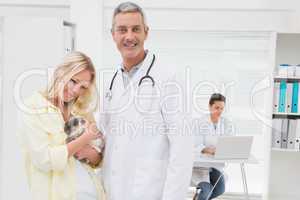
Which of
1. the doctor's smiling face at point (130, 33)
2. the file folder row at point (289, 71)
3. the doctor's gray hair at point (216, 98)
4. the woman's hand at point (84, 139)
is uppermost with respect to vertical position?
the doctor's smiling face at point (130, 33)

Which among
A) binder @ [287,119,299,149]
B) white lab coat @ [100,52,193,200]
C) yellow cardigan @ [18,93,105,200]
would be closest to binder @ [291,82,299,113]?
binder @ [287,119,299,149]

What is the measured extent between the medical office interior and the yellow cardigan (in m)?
1.84

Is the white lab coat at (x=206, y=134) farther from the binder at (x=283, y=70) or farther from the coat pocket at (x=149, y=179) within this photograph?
the coat pocket at (x=149, y=179)

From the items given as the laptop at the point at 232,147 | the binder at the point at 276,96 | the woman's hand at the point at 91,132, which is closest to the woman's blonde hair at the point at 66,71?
the woman's hand at the point at 91,132

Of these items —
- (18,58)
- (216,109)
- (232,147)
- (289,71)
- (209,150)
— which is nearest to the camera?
(18,58)

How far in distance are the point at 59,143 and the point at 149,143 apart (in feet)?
1.43

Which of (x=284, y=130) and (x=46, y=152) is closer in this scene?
(x=46, y=152)

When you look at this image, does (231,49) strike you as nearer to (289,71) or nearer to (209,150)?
(289,71)

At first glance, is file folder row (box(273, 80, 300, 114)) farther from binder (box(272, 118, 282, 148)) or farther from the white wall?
the white wall

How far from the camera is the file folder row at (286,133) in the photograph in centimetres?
356

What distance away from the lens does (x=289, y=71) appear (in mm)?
3551

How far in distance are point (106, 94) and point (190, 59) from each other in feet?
6.48

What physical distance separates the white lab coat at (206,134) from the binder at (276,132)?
1.35 feet

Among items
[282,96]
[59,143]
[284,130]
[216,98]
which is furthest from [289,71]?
[59,143]
